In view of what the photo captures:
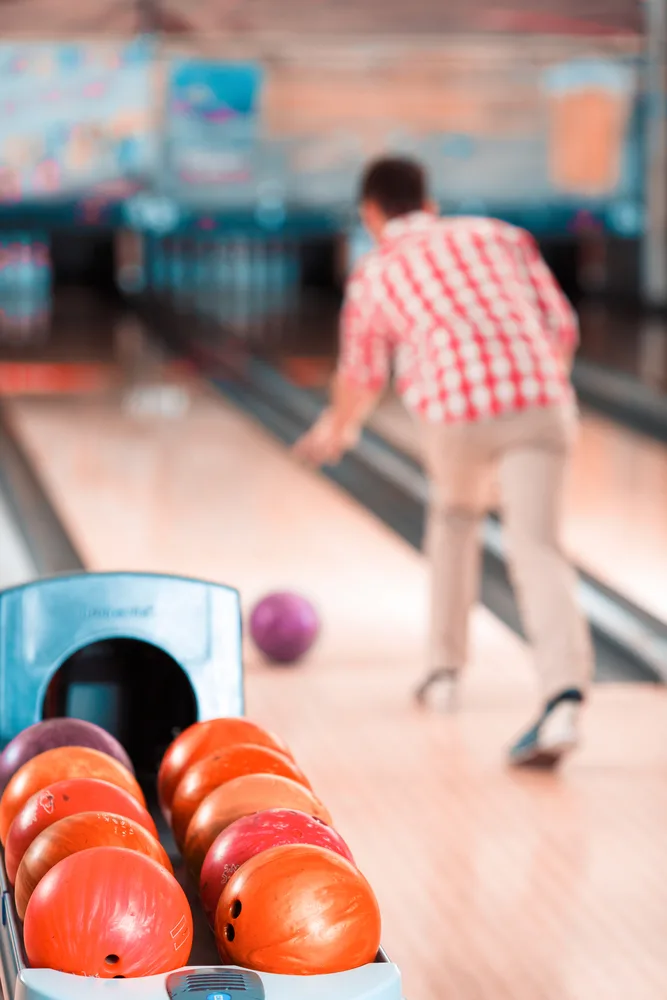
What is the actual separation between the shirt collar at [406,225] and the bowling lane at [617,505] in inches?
54.6

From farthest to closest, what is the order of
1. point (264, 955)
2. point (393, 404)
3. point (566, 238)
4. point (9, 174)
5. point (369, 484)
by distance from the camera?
point (566, 238) → point (9, 174) → point (393, 404) → point (369, 484) → point (264, 955)

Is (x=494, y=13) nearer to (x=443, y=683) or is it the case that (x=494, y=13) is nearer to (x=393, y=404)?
(x=393, y=404)

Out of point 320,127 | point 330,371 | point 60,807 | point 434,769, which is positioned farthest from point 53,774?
point 320,127

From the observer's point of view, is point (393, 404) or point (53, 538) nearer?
point (53, 538)

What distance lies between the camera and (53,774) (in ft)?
6.35

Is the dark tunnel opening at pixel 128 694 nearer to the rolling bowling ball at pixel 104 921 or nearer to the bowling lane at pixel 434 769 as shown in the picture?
the bowling lane at pixel 434 769

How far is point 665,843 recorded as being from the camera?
249cm

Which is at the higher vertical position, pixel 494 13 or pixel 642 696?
pixel 494 13

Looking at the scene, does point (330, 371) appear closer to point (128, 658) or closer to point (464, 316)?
point (464, 316)

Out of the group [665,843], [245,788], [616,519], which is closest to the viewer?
[245,788]

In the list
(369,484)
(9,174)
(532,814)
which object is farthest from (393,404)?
(532,814)

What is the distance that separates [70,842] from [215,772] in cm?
31

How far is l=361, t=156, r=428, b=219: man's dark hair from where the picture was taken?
2.95 meters

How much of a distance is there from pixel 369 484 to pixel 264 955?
14.2 feet
